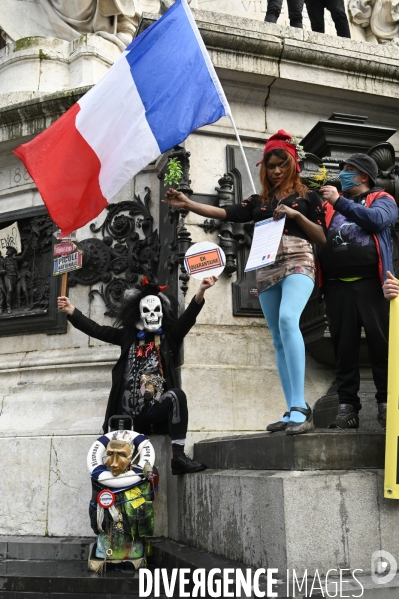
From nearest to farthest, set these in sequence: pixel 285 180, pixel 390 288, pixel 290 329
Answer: pixel 390 288
pixel 290 329
pixel 285 180

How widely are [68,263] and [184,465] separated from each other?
2043 mm

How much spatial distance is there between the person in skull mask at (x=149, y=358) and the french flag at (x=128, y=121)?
91 cm

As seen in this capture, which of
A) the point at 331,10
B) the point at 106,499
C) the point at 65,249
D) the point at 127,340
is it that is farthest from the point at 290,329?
the point at 331,10

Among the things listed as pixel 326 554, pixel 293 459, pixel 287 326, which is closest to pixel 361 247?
pixel 287 326

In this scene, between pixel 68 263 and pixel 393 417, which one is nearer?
pixel 393 417

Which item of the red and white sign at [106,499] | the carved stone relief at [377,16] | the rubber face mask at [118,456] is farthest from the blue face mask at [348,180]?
the carved stone relief at [377,16]

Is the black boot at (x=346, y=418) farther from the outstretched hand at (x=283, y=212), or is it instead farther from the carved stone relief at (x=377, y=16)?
the carved stone relief at (x=377, y=16)

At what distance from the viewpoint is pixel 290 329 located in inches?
178

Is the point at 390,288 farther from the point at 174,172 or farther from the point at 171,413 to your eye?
the point at 174,172

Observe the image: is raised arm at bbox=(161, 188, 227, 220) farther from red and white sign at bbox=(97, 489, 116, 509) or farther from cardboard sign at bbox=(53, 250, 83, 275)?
red and white sign at bbox=(97, 489, 116, 509)

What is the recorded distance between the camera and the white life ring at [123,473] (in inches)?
208

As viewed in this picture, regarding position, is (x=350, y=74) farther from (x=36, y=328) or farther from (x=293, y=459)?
(x=293, y=459)

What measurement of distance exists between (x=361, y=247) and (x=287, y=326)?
76cm

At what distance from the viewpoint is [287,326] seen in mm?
4527
